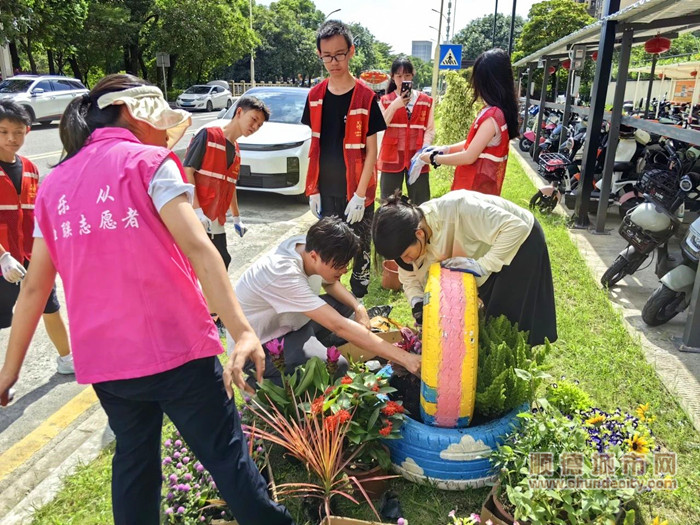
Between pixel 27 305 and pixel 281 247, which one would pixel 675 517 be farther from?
pixel 27 305

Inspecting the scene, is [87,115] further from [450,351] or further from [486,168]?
[486,168]

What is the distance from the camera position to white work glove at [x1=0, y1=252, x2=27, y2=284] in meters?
3.06

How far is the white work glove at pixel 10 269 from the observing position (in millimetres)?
3061

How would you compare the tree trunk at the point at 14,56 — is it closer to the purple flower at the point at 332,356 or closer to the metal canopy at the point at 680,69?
the metal canopy at the point at 680,69

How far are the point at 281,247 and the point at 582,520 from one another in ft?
5.85


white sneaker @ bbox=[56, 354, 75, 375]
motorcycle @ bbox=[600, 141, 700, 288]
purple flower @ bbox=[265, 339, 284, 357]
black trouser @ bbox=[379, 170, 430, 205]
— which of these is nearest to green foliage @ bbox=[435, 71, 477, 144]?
black trouser @ bbox=[379, 170, 430, 205]

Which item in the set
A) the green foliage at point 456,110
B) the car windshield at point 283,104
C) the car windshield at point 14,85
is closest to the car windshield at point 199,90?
the car windshield at point 14,85

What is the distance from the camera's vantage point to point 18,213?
3322mm

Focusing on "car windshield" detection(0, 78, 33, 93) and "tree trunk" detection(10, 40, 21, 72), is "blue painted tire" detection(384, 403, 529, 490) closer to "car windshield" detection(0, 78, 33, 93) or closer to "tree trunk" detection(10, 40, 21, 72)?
"car windshield" detection(0, 78, 33, 93)

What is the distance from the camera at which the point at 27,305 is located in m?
1.70

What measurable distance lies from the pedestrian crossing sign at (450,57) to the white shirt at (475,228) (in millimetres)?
9647

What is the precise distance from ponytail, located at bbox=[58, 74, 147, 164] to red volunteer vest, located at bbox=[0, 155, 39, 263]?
1859 millimetres

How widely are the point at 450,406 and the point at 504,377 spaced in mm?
258

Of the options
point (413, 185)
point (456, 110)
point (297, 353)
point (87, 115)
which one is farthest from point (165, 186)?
point (456, 110)
